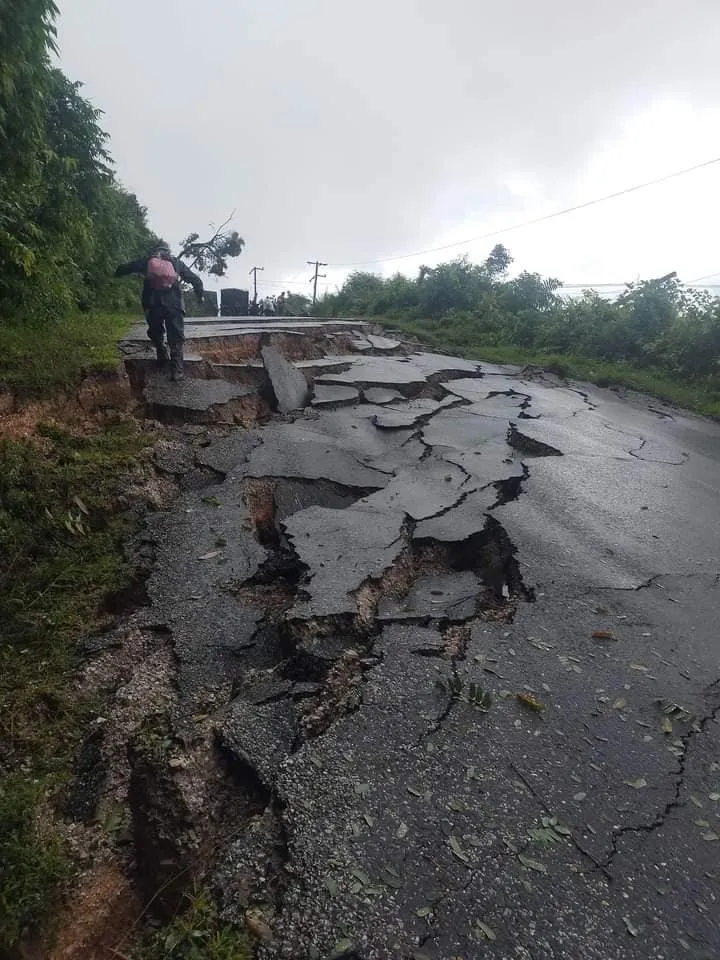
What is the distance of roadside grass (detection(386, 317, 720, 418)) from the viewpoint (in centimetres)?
982

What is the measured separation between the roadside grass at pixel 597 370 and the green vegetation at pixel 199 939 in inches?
371

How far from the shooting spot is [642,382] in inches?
415

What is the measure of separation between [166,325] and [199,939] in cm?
541

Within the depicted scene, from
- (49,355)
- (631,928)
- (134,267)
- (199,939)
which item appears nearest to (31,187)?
(134,267)

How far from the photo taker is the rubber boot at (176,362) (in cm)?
601

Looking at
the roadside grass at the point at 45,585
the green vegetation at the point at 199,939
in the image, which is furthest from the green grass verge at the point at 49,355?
the green vegetation at the point at 199,939

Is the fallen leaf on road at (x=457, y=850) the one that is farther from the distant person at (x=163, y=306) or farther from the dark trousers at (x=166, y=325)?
the dark trousers at (x=166, y=325)

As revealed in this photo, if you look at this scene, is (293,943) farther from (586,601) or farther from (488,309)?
(488,309)

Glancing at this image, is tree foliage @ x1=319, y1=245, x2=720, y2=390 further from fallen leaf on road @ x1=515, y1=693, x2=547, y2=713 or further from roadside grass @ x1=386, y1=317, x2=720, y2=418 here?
fallen leaf on road @ x1=515, y1=693, x2=547, y2=713

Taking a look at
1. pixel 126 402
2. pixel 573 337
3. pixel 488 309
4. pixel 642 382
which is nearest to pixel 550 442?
pixel 126 402

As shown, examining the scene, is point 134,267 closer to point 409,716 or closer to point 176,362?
point 176,362

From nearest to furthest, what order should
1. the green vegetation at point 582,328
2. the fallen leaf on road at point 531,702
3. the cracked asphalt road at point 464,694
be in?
the cracked asphalt road at point 464,694 < the fallen leaf on road at point 531,702 < the green vegetation at point 582,328

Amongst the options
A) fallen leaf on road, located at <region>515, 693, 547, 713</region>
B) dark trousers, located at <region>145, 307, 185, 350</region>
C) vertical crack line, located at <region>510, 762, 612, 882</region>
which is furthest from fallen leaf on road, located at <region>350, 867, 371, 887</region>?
dark trousers, located at <region>145, 307, 185, 350</region>

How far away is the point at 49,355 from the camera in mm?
5180
